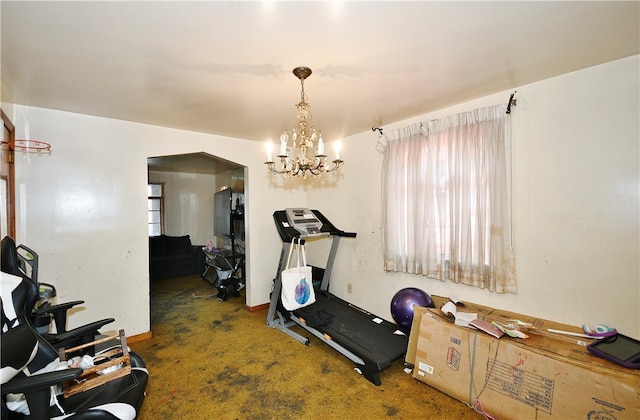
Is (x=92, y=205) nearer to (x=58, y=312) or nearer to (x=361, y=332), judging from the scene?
(x=58, y=312)

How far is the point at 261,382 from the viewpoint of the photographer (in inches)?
91.3

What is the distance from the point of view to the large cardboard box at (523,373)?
60.6 inches

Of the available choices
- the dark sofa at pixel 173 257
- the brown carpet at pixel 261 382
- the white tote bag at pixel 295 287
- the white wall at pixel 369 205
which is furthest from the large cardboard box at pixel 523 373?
the dark sofa at pixel 173 257

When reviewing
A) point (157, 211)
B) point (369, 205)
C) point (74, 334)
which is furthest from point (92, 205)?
point (157, 211)

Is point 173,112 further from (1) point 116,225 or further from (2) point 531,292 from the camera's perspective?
(2) point 531,292

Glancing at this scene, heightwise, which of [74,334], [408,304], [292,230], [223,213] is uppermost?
[223,213]

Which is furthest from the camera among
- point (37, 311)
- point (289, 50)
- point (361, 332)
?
point (361, 332)

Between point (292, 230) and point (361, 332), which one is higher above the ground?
point (292, 230)

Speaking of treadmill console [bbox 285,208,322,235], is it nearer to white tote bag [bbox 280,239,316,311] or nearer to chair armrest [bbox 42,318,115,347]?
white tote bag [bbox 280,239,316,311]

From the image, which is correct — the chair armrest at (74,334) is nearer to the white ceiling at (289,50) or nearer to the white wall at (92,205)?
the white wall at (92,205)

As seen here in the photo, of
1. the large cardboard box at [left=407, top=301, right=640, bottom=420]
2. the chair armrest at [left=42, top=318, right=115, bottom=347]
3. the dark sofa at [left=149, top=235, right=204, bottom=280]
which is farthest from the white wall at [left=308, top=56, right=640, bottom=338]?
the dark sofa at [left=149, top=235, right=204, bottom=280]

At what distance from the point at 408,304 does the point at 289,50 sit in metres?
2.42

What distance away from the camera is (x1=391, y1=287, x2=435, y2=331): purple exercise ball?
8.74 feet

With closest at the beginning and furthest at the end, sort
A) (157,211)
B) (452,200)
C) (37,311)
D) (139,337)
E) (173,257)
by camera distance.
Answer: (37,311)
(452,200)
(139,337)
(173,257)
(157,211)
